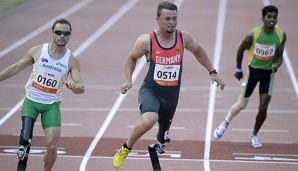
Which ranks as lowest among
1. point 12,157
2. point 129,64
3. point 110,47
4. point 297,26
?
point 12,157

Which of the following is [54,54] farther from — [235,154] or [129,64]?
[235,154]

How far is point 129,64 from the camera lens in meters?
9.69

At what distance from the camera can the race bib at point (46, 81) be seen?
31.2ft

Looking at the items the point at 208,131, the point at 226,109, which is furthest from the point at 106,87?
the point at 208,131

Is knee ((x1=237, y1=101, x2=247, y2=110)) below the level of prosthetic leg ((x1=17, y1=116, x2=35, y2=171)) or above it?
above

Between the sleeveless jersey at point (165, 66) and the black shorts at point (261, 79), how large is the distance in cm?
306

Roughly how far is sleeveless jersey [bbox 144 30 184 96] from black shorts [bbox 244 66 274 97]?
306 centimetres

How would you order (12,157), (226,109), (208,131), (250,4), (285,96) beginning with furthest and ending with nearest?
1. (250,4)
2. (285,96)
3. (226,109)
4. (208,131)
5. (12,157)

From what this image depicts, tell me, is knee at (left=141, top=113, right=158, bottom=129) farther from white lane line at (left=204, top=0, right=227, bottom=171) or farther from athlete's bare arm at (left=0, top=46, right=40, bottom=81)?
white lane line at (left=204, top=0, right=227, bottom=171)

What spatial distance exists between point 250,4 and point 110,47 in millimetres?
8982

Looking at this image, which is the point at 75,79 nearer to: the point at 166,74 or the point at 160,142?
the point at 166,74

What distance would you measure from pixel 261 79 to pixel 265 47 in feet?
1.74

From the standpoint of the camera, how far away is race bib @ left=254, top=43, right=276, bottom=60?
12.3 metres

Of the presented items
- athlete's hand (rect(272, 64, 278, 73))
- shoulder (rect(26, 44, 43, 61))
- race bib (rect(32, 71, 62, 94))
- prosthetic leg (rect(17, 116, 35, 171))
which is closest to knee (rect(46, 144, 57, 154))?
prosthetic leg (rect(17, 116, 35, 171))
